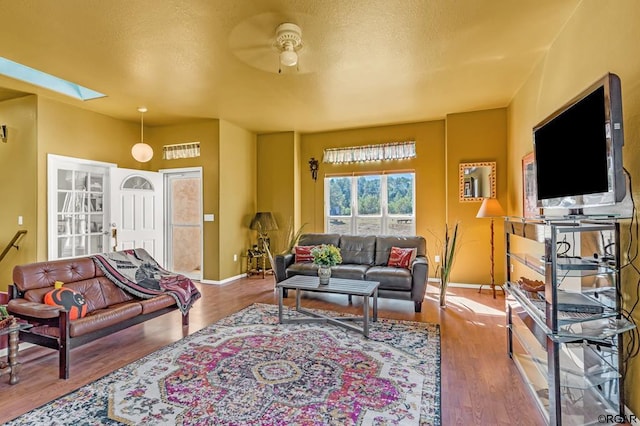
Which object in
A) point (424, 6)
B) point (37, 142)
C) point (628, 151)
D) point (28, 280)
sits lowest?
point (28, 280)

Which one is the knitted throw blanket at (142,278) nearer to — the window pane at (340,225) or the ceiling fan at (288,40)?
the ceiling fan at (288,40)

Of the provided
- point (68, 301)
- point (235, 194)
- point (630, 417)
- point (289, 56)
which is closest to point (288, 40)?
point (289, 56)

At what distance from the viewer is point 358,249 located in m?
4.96

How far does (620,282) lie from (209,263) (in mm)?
5288

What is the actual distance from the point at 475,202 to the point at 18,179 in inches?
263

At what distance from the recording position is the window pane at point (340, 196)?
635 cm

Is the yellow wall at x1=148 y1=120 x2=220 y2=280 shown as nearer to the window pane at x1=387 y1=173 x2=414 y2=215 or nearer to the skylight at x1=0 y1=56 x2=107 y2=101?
the skylight at x1=0 y1=56 x2=107 y2=101

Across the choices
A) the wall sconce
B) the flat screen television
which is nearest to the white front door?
the wall sconce

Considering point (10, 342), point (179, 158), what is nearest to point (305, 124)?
point (179, 158)

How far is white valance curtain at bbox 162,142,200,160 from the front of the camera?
5766 millimetres

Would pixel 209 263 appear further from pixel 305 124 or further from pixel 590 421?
pixel 590 421

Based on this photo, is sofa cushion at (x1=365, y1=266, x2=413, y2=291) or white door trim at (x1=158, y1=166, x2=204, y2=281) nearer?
sofa cushion at (x1=365, y1=266, x2=413, y2=291)

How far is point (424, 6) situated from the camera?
8.14ft

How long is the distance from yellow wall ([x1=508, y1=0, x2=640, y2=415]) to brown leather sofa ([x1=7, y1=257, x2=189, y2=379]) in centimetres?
364
